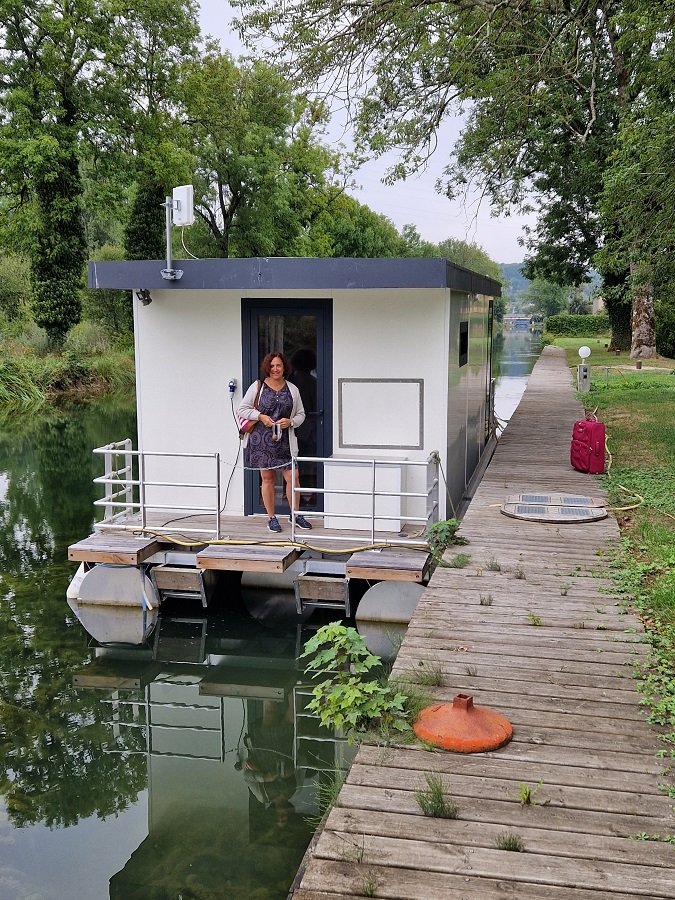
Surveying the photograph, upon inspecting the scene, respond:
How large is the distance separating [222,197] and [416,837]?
135 feet

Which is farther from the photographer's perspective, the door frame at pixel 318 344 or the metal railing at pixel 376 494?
the door frame at pixel 318 344

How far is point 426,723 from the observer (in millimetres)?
4586

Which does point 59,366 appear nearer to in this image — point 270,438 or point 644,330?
point 644,330

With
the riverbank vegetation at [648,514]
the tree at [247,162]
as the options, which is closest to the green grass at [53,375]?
the tree at [247,162]

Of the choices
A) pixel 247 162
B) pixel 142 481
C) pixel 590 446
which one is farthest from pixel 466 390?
pixel 247 162

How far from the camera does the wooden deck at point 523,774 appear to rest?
3.44 meters

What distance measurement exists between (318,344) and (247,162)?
3336 cm

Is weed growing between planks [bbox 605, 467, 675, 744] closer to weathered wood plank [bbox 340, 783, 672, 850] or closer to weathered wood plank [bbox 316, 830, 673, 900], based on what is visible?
weathered wood plank [bbox 340, 783, 672, 850]

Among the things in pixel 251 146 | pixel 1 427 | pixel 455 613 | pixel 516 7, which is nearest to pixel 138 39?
pixel 251 146

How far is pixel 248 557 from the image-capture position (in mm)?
8211

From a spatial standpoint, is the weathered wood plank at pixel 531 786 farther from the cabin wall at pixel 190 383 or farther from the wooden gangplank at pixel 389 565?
the cabin wall at pixel 190 383

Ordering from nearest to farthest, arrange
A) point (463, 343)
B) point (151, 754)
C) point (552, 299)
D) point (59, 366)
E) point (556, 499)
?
point (151, 754)
point (556, 499)
point (463, 343)
point (59, 366)
point (552, 299)

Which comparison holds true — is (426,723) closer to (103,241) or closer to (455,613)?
(455,613)

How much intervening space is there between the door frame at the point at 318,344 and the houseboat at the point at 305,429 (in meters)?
0.01
